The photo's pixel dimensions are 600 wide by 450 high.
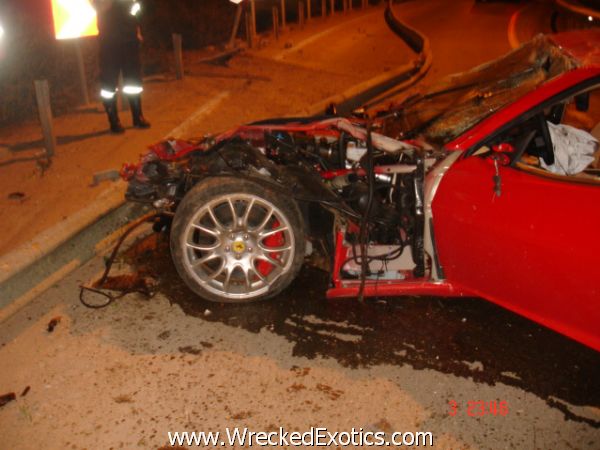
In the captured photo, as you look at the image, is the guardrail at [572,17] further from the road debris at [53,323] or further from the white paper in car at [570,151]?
the road debris at [53,323]

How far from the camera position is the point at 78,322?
158 inches

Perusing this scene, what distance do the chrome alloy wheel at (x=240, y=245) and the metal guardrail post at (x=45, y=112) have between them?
11.6ft

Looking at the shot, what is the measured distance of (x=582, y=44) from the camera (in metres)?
3.98

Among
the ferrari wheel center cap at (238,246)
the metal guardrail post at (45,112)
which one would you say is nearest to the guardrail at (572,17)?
the metal guardrail post at (45,112)

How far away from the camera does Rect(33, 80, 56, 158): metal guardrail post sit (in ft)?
21.7

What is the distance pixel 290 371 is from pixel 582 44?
9.29 feet

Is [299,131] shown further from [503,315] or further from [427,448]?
[427,448]

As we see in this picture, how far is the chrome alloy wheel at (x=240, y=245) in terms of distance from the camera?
157 inches

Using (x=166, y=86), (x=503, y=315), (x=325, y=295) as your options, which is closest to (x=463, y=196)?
(x=503, y=315)

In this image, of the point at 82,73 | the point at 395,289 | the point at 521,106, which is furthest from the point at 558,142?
the point at 82,73

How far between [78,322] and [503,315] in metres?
2.79

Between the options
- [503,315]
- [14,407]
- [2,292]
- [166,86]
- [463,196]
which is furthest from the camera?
[166,86]

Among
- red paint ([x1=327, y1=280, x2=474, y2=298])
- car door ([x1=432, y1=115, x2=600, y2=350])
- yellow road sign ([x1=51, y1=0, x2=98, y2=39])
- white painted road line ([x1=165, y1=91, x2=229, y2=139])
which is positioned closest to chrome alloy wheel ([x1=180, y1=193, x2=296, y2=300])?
red paint ([x1=327, y1=280, x2=474, y2=298])
